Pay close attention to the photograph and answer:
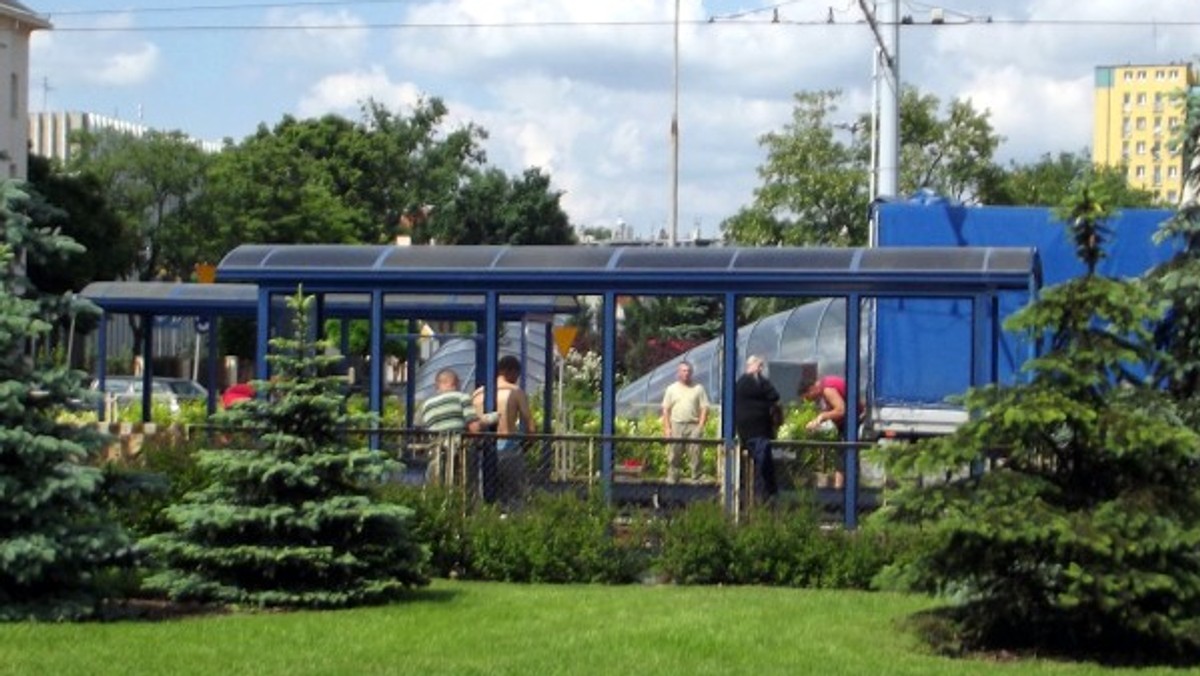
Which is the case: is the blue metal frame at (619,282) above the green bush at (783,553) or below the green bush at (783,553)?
above

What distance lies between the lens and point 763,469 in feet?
57.3

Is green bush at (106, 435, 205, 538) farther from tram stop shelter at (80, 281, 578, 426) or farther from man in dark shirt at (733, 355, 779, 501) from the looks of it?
tram stop shelter at (80, 281, 578, 426)

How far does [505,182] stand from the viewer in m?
81.8

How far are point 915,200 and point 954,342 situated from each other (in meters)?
1.98

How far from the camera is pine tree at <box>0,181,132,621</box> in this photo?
13.6 m

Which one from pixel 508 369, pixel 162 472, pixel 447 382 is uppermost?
pixel 508 369

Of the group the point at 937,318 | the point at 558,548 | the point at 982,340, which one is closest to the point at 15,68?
the point at 937,318

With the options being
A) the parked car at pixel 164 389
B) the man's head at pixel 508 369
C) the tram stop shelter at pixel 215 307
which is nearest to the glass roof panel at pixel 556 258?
the man's head at pixel 508 369

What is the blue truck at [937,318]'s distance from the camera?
23.7m

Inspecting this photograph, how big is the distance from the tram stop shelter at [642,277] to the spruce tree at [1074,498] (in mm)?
7450

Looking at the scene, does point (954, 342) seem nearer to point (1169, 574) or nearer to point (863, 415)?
point (863, 415)

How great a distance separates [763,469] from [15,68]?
5406 cm

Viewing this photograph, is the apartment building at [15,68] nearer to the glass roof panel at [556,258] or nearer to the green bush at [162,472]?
the glass roof panel at [556,258]

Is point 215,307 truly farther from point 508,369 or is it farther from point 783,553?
point 783,553
